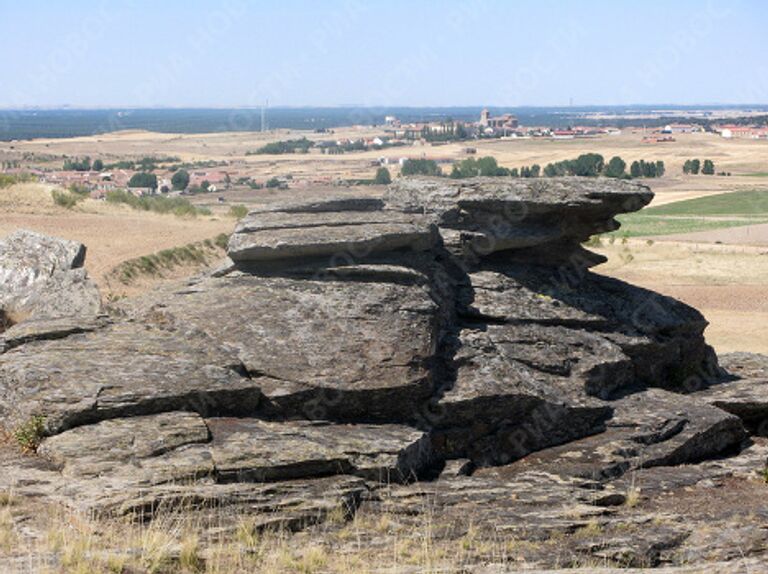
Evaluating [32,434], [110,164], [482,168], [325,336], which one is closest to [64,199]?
[325,336]

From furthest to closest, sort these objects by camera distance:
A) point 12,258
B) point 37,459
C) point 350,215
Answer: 1. point 12,258
2. point 350,215
3. point 37,459

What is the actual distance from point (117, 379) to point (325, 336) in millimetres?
3780

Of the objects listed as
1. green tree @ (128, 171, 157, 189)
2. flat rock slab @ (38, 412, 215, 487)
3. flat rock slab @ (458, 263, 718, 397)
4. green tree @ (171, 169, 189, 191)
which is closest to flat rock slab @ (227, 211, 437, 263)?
flat rock slab @ (458, 263, 718, 397)

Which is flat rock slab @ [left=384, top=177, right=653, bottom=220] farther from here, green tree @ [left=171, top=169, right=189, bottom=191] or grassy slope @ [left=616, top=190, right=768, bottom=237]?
green tree @ [left=171, top=169, right=189, bottom=191]

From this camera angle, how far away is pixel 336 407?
16172 millimetres

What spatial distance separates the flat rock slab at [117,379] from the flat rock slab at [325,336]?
565mm

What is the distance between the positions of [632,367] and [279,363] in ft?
27.4

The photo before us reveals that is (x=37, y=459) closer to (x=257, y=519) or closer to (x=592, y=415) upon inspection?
(x=257, y=519)

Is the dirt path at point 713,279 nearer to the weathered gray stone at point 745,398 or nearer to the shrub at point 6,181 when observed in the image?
the weathered gray stone at point 745,398

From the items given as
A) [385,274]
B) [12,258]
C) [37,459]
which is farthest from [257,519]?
[12,258]

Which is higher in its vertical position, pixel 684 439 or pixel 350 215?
pixel 350 215

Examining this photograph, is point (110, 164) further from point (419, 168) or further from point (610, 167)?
point (610, 167)

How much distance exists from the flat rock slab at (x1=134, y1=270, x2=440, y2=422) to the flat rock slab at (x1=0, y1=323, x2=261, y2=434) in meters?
0.56

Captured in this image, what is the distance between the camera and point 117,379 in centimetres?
1485
